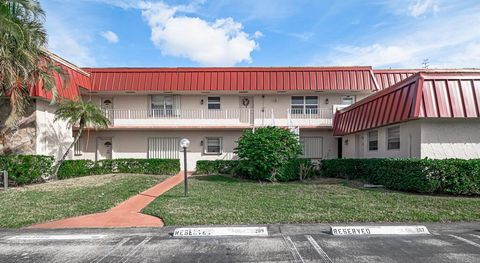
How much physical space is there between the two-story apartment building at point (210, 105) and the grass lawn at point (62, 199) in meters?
6.55

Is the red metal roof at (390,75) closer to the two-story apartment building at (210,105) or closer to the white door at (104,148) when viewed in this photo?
the two-story apartment building at (210,105)

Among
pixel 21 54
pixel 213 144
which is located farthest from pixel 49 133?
pixel 213 144

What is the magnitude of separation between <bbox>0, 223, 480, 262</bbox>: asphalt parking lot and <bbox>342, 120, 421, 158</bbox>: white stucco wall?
5100mm

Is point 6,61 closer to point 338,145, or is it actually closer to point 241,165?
point 241,165

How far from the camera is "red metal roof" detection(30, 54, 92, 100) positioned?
1499 centimetres

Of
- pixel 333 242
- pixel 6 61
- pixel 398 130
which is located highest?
pixel 6 61

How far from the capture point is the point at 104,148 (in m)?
20.9

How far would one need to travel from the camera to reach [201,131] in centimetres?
2077

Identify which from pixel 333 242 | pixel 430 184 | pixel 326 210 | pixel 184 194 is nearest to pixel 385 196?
pixel 430 184

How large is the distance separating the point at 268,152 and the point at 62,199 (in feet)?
25.6

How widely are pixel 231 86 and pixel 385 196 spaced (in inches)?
495

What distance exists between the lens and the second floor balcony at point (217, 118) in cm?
2023

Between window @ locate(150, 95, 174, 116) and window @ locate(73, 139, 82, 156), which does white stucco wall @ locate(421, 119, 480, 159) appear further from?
window @ locate(73, 139, 82, 156)

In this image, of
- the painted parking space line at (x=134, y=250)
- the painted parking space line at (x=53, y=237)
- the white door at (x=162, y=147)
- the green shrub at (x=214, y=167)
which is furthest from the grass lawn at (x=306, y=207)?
the white door at (x=162, y=147)
